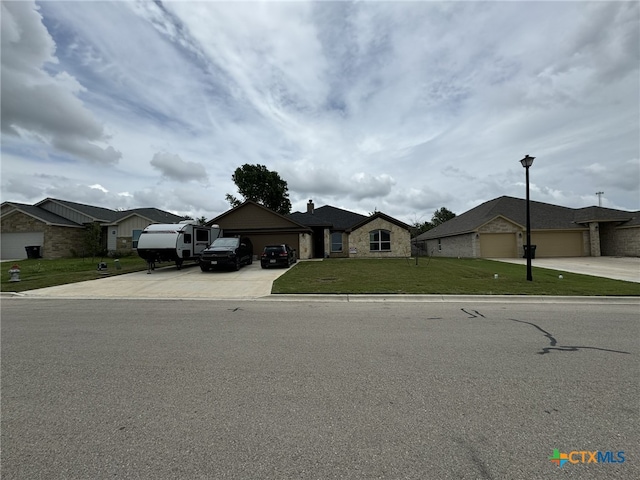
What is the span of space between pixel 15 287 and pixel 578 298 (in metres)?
19.4

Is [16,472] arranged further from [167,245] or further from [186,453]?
[167,245]

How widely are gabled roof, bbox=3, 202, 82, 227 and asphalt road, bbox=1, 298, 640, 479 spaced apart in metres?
27.9

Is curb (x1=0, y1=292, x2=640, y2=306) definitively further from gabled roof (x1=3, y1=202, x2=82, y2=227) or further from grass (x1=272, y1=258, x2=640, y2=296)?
gabled roof (x1=3, y1=202, x2=82, y2=227)

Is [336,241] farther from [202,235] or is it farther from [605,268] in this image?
[605,268]

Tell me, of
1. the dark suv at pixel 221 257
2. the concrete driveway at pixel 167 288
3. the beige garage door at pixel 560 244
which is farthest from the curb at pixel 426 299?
the beige garage door at pixel 560 244

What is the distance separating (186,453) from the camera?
2.61m

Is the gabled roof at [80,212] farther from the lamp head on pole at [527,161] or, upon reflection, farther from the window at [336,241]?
the lamp head on pole at [527,161]

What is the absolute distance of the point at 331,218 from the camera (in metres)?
31.9

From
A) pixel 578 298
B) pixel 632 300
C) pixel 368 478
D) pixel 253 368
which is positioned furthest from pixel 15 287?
pixel 632 300

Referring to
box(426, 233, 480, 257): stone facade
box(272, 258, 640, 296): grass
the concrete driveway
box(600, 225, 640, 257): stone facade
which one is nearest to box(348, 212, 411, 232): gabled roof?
box(426, 233, 480, 257): stone facade

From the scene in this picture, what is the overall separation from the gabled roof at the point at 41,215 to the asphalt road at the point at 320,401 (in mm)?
27936

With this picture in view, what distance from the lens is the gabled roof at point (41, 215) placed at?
28.4 meters

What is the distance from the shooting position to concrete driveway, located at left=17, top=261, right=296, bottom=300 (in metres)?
11.4

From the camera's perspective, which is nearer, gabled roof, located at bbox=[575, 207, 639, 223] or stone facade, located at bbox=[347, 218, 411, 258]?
gabled roof, located at bbox=[575, 207, 639, 223]
